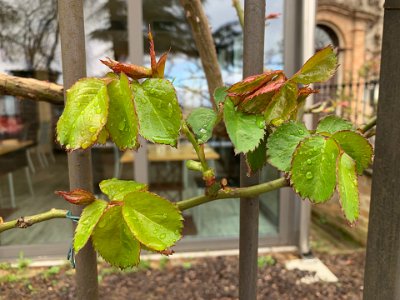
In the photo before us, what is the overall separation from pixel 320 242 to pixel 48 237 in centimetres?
293

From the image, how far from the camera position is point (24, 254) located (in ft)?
13.3

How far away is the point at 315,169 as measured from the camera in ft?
1.73

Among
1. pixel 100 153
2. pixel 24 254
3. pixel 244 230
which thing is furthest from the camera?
pixel 100 153

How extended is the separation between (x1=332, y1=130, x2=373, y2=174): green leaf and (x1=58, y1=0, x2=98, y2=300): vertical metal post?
0.38 metres

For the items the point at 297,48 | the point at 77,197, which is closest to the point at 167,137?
the point at 77,197

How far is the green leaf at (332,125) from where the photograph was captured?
613 mm

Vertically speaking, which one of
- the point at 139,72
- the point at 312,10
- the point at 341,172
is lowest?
the point at 341,172

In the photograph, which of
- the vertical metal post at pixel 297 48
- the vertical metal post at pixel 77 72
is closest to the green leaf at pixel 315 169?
the vertical metal post at pixel 77 72

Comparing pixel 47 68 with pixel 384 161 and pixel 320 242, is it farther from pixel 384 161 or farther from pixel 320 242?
pixel 384 161

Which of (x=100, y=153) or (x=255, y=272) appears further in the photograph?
(x=100, y=153)

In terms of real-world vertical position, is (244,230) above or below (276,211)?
above

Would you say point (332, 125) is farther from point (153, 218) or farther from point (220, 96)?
point (153, 218)

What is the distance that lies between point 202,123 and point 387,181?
278 millimetres

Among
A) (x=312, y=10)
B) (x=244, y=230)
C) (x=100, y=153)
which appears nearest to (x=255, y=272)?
(x=244, y=230)
